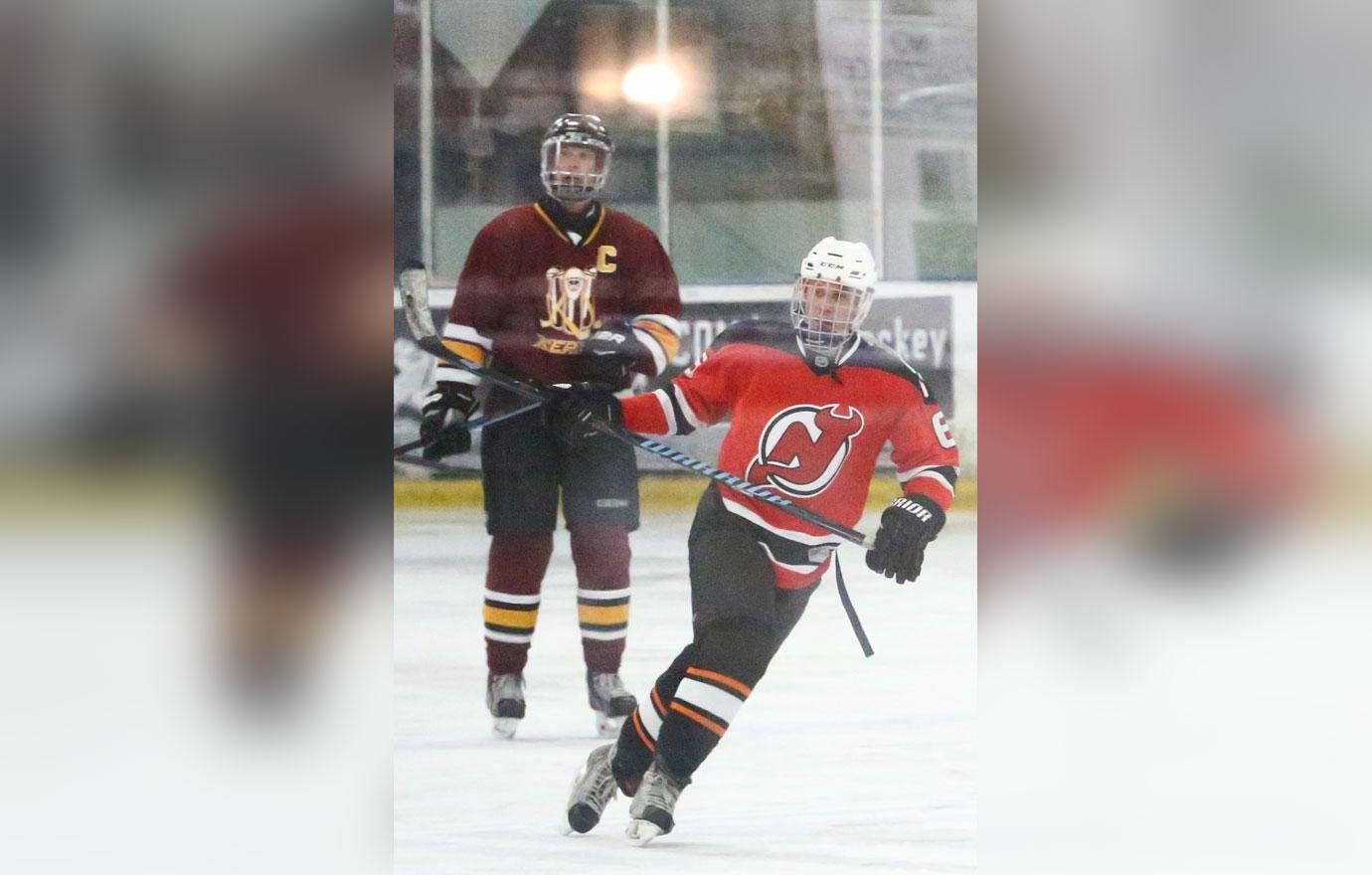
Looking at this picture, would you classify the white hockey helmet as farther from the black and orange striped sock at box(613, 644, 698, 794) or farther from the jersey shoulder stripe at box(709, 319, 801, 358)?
Result: the black and orange striped sock at box(613, 644, 698, 794)

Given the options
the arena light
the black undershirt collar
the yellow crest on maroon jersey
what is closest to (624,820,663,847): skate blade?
the yellow crest on maroon jersey

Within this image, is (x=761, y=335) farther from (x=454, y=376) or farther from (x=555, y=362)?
(x=454, y=376)

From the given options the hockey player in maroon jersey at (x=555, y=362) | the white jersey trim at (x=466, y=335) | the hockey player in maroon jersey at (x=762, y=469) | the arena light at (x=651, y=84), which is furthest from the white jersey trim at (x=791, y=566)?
the arena light at (x=651, y=84)

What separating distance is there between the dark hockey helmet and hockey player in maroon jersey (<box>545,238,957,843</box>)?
32cm

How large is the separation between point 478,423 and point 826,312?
584 mm

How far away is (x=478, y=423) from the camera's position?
6.20 feet

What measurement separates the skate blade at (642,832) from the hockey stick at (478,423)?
684 millimetres

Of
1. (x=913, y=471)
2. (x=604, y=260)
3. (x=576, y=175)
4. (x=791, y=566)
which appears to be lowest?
(x=791, y=566)

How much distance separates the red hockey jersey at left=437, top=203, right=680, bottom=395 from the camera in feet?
6.17

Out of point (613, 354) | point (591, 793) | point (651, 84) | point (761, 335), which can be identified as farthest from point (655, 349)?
point (591, 793)
